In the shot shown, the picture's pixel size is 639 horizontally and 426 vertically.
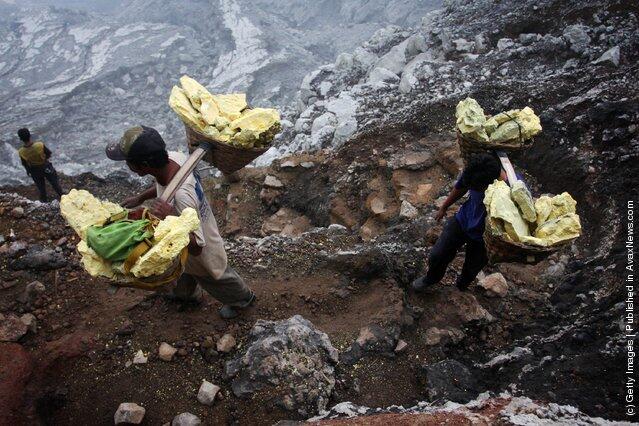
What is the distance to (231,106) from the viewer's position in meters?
2.40

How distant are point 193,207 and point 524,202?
1.54 metres

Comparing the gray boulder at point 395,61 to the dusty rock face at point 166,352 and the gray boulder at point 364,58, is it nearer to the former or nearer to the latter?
the gray boulder at point 364,58

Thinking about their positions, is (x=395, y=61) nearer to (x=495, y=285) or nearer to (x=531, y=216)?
(x=495, y=285)

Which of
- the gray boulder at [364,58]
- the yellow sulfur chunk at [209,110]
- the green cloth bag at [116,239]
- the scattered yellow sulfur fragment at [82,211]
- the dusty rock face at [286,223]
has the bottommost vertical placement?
the dusty rock face at [286,223]

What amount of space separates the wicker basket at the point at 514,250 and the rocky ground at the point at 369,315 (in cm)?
63

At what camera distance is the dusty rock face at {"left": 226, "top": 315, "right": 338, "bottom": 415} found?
Result: 6.51 ft

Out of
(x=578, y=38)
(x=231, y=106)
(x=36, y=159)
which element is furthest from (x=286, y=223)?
(x=578, y=38)

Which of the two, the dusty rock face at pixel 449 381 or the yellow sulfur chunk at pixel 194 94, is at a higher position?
the yellow sulfur chunk at pixel 194 94

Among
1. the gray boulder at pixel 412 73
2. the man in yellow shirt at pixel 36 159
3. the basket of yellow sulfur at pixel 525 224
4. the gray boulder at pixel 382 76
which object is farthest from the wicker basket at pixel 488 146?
the man in yellow shirt at pixel 36 159

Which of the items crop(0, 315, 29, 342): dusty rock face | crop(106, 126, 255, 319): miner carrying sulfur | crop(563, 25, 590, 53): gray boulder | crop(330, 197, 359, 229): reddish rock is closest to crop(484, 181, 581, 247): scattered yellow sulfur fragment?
crop(106, 126, 255, 319): miner carrying sulfur

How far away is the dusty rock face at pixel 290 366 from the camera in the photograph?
1.98m

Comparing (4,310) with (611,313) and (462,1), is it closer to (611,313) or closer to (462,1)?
(611,313)

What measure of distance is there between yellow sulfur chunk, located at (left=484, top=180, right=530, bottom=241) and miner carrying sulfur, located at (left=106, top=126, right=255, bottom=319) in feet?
4.39

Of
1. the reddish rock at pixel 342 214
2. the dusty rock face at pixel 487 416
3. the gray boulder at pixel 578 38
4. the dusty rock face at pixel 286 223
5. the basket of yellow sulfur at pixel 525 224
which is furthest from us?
the gray boulder at pixel 578 38
